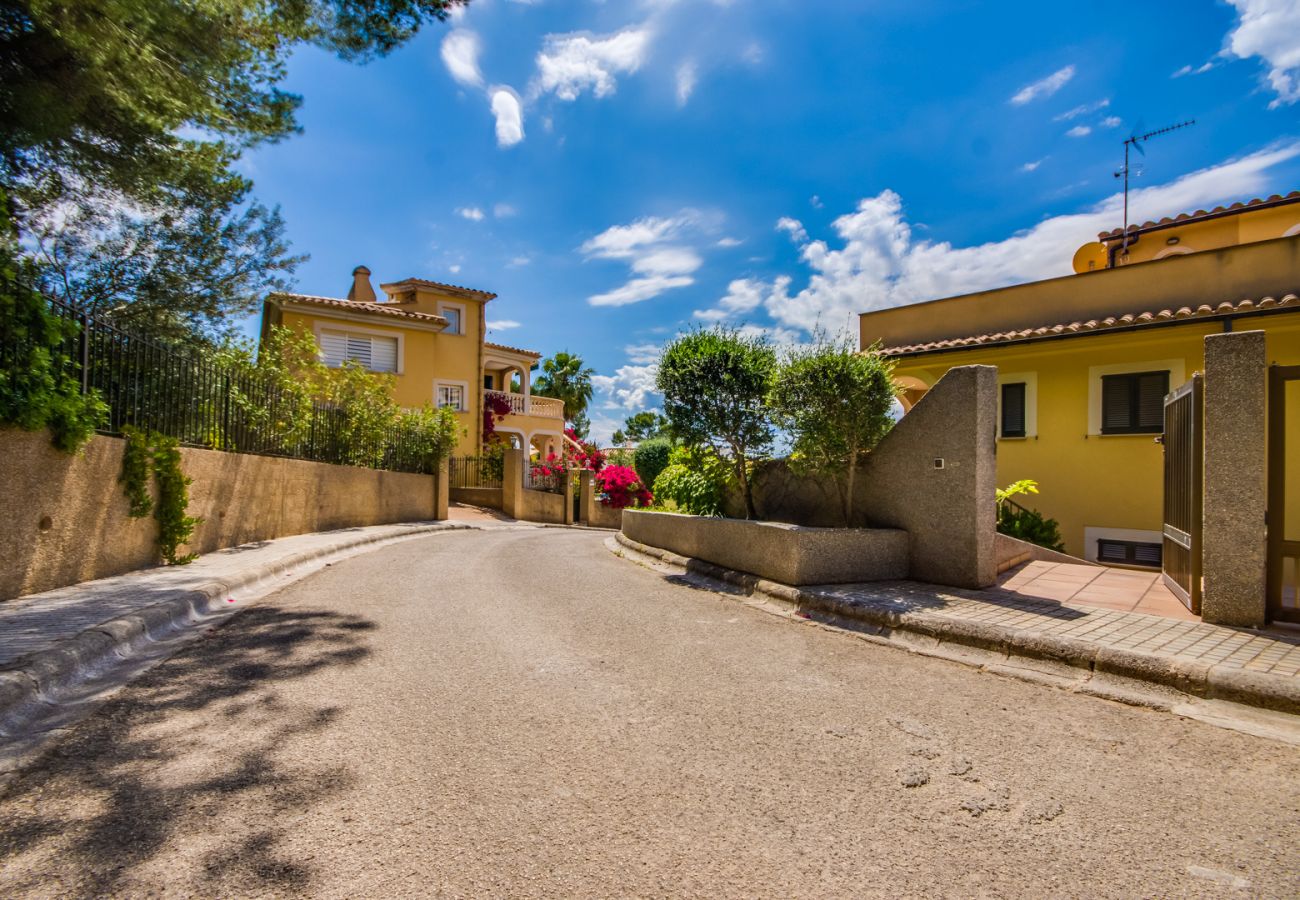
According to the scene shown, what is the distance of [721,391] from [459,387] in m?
22.7

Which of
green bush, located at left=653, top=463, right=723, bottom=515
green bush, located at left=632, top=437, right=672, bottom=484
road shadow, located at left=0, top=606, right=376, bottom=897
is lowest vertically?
road shadow, located at left=0, top=606, right=376, bottom=897

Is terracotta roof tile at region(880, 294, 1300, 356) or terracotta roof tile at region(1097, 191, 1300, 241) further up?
terracotta roof tile at region(1097, 191, 1300, 241)

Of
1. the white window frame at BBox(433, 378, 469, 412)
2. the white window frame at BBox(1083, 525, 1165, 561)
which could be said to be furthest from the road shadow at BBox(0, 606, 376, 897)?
the white window frame at BBox(433, 378, 469, 412)

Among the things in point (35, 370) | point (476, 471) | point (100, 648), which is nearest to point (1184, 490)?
point (100, 648)

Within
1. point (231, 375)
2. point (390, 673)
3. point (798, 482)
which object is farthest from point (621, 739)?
point (231, 375)

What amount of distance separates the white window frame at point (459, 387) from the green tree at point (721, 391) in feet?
70.0

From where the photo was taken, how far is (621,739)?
3529 mm

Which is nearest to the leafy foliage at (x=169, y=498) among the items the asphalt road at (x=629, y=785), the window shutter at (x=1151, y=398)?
the asphalt road at (x=629, y=785)

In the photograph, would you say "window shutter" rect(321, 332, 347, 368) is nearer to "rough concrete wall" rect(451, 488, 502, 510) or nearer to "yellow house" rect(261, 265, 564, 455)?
"yellow house" rect(261, 265, 564, 455)

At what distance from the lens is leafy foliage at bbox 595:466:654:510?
1881 centimetres

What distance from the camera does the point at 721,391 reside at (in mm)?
9336

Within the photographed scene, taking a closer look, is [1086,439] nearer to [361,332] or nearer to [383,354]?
[383,354]

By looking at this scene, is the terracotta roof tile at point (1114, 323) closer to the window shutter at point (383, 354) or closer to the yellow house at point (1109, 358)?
the yellow house at point (1109, 358)

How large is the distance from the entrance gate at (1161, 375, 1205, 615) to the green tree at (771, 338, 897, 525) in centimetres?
283
